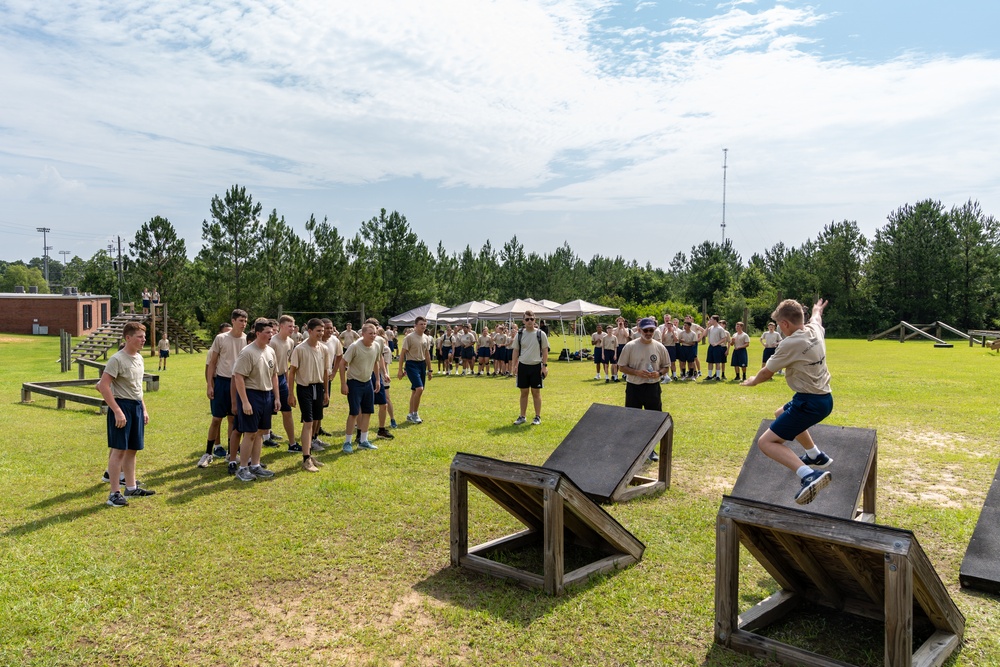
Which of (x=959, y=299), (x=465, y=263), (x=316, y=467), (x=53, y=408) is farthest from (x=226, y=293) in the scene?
(x=959, y=299)

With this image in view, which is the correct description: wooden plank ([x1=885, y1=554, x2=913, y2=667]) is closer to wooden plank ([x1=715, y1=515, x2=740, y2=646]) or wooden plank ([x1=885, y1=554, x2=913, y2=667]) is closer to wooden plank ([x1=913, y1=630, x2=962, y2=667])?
wooden plank ([x1=913, y1=630, x2=962, y2=667])

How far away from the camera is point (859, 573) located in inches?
168

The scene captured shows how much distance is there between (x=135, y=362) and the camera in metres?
7.75

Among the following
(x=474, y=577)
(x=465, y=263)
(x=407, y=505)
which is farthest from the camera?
(x=465, y=263)

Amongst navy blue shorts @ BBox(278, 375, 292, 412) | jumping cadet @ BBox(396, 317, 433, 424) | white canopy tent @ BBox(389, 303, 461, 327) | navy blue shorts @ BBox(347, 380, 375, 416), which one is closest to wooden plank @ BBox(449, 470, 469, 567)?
navy blue shorts @ BBox(347, 380, 375, 416)

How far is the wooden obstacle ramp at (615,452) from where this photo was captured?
7684mm

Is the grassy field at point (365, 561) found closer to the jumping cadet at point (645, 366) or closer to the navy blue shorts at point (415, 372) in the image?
the jumping cadet at point (645, 366)

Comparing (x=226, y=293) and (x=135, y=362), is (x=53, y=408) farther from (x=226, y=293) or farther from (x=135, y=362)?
(x=226, y=293)

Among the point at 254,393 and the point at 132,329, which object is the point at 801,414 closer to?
the point at 254,393

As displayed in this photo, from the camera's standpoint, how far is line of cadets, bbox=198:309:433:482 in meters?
8.58

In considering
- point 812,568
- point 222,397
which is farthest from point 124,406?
point 812,568

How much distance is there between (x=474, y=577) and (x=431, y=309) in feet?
96.0

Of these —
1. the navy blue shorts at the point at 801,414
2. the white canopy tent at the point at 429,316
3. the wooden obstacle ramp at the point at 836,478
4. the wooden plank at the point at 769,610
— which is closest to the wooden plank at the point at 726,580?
the wooden plank at the point at 769,610

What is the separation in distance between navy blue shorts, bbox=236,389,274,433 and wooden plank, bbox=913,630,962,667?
282 inches
